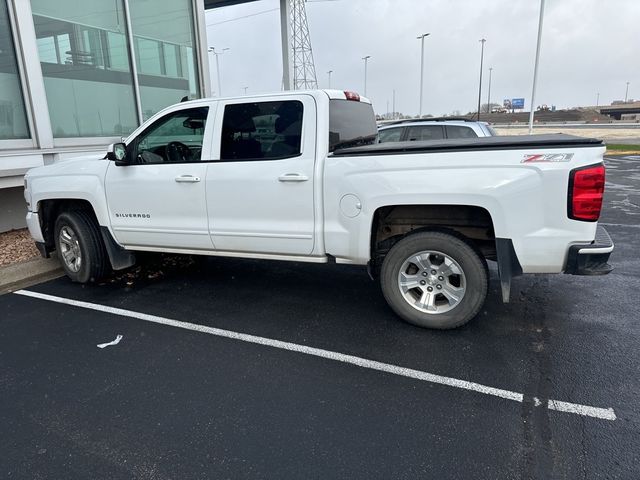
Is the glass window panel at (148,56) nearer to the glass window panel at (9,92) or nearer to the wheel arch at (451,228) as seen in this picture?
the glass window panel at (9,92)

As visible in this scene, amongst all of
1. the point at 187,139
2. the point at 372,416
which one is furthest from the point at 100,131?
the point at 372,416

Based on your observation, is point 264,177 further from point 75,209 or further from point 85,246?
point 75,209

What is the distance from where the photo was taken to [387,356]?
141 inches

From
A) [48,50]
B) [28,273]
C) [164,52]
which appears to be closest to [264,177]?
[28,273]

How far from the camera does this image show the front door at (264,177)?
13.5ft

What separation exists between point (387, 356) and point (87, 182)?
3757mm

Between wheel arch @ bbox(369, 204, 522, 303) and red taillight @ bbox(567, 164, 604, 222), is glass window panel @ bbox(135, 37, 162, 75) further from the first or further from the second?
red taillight @ bbox(567, 164, 604, 222)

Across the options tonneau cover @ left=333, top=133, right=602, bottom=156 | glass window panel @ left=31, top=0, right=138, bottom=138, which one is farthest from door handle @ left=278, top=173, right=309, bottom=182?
glass window panel @ left=31, top=0, right=138, bottom=138

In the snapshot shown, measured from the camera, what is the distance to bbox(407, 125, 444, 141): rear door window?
29.7ft

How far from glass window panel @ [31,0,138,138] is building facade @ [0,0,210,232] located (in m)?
0.02

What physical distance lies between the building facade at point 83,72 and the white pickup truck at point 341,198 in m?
2.56

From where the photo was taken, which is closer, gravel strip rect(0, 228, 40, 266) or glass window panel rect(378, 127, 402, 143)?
gravel strip rect(0, 228, 40, 266)

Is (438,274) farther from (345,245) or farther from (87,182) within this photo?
(87,182)

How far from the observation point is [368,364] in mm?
3463
